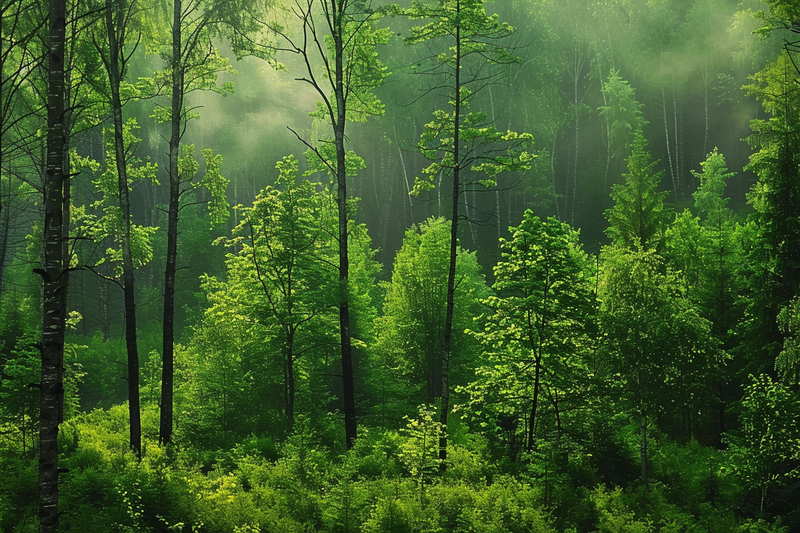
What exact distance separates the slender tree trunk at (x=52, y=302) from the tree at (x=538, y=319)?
10615mm

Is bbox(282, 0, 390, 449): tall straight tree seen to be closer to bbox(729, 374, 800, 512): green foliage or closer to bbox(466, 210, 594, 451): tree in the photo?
bbox(466, 210, 594, 451): tree

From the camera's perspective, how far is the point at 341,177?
1616 centimetres

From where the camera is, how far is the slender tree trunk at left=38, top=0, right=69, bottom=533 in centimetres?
704

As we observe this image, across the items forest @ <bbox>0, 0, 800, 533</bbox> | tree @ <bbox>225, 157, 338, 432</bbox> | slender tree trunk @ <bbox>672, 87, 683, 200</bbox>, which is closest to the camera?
forest @ <bbox>0, 0, 800, 533</bbox>

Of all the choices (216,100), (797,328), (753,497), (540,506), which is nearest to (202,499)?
(540,506)

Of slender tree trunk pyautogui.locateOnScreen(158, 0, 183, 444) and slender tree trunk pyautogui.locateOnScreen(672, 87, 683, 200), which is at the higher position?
slender tree trunk pyautogui.locateOnScreen(672, 87, 683, 200)

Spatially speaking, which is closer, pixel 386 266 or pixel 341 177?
pixel 341 177

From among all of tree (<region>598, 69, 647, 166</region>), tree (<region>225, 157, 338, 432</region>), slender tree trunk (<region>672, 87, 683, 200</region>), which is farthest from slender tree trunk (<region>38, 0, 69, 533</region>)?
slender tree trunk (<region>672, 87, 683, 200</region>)

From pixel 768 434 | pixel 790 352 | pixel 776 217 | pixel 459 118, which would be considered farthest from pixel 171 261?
pixel 776 217

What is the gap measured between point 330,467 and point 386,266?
39.8 m

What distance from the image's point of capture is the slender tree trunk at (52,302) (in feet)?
Answer: 23.1

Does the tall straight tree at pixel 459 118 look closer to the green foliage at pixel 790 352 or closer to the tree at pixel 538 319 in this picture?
the tree at pixel 538 319

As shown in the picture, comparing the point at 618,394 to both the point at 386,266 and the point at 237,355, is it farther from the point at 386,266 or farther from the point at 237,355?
the point at 386,266

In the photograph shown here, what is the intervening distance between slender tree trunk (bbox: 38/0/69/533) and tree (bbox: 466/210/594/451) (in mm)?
10615
